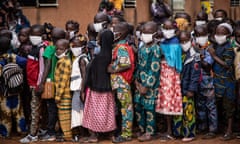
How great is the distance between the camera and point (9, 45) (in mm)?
6277

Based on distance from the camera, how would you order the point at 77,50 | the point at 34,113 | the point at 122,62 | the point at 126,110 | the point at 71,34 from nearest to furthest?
1. the point at 122,62
2. the point at 126,110
3. the point at 77,50
4. the point at 34,113
5. the point at 71,34

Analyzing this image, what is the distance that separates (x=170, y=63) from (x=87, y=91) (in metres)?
1.32

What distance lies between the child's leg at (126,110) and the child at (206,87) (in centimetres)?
111

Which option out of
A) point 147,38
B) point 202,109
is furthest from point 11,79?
point 202,109

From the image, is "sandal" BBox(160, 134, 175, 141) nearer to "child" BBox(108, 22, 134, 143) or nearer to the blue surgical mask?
"child" BBox(108, 22, 134, 143)

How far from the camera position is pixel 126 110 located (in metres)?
5.99

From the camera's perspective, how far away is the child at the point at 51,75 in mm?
6070

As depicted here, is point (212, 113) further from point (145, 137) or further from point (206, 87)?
point (145, 137)

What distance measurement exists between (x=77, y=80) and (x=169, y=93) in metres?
1.39

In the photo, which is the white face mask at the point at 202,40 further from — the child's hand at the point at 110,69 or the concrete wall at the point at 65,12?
the concrete wall at the point at 65,12

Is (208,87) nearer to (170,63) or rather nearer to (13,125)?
(170,63)

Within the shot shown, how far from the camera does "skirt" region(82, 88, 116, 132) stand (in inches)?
234

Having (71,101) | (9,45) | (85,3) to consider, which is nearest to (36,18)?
(85,3)

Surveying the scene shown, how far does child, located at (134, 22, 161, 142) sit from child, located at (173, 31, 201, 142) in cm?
39
